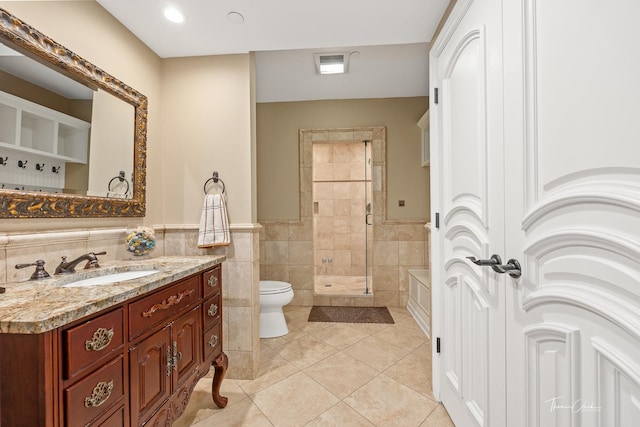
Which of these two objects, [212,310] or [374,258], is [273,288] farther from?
[374,258]

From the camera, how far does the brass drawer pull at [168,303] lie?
1.05 metres

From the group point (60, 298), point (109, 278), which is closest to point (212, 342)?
point (109, 278)

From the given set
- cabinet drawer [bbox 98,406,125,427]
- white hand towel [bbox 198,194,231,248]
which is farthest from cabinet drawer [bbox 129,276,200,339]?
white hand towel [bbox 198,194,231,248]

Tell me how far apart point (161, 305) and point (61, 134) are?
3.10ft

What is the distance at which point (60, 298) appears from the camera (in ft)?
2.78

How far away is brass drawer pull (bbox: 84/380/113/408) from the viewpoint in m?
0.80

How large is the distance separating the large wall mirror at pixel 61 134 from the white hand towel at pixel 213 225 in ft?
1.31

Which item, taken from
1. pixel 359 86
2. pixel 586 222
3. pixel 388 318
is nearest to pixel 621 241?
pixel 586 222

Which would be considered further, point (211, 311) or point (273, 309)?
point (273, 309)

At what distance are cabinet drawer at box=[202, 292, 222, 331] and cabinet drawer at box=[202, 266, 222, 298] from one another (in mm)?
39

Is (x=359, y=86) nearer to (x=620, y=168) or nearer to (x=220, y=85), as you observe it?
(x=220, y=85)

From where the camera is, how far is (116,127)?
1585 millimetres

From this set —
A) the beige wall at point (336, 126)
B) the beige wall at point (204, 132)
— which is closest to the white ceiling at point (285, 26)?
the beige wall at point (204, 132)

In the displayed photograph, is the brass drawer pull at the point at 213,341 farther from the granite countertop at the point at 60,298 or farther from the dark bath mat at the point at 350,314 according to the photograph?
the dark bath mat at the point at 350,314
